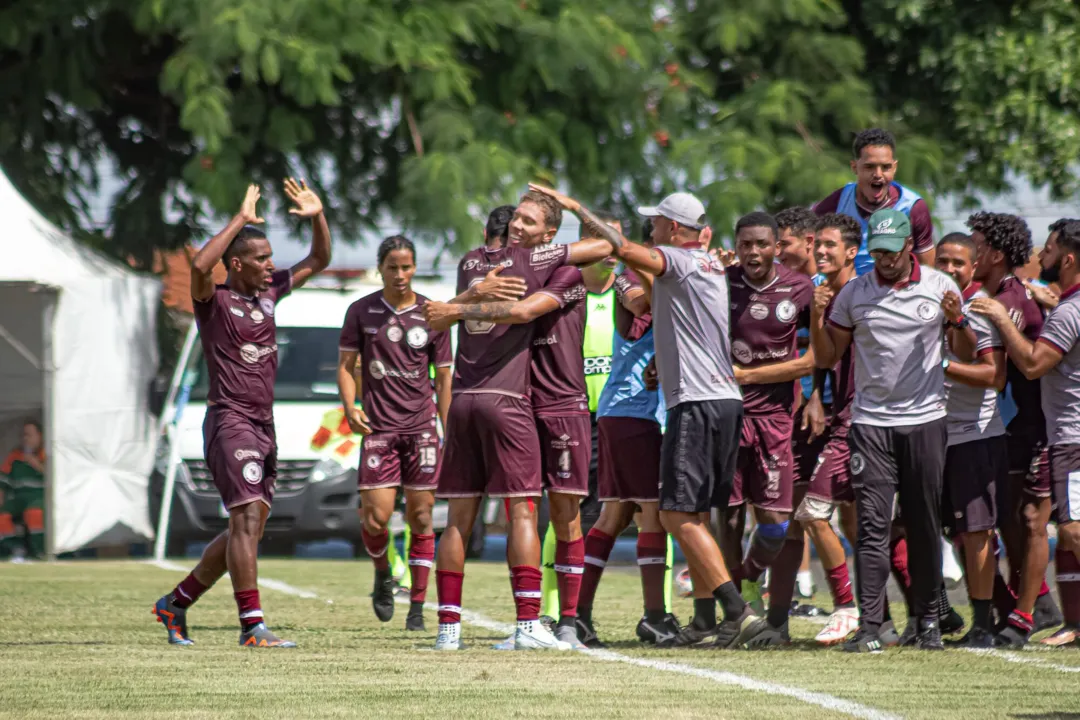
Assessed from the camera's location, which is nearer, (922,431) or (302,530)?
(922,431)

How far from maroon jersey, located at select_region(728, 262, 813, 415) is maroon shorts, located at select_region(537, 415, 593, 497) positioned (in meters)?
0.98

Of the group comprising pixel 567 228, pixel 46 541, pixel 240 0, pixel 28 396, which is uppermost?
pixel 240 0

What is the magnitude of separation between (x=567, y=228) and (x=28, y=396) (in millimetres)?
6259

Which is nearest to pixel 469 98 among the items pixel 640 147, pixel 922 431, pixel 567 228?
pixel 640 147

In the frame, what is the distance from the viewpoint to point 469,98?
59.0 ft

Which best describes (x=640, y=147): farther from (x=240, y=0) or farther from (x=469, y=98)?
(x=240, y=0)

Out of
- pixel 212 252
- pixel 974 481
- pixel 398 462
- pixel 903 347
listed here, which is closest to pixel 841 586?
pixel 974 481

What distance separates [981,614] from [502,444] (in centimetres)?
255

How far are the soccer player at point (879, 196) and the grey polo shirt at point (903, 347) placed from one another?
1.08 metres

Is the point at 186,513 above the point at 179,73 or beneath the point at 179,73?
beneath

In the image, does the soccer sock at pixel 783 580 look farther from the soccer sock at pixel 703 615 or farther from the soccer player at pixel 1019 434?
the soccer player at pixel 1019 434

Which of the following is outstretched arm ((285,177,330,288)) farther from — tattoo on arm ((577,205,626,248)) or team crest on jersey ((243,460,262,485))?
tattoo on arm ((577,205,626,248))

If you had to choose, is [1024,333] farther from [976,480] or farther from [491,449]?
[491,449]

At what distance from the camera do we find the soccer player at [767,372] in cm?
937
